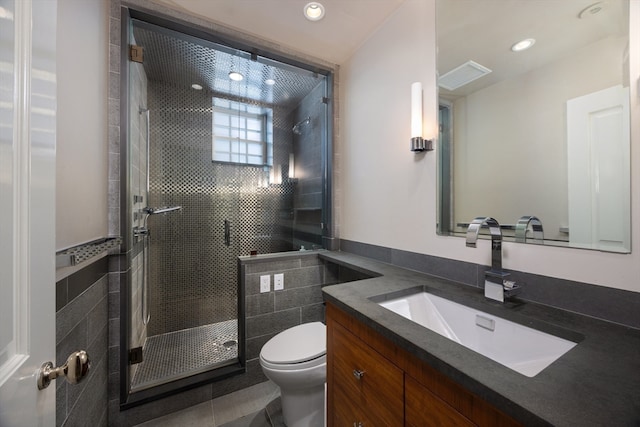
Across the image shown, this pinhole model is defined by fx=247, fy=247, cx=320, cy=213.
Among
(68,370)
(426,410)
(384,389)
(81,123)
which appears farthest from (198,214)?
(426,410)

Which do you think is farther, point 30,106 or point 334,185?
point 334,185

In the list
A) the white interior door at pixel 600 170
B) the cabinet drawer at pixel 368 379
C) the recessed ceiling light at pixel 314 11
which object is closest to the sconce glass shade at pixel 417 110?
the white interior door at pixel 600 170

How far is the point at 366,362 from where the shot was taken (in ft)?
2.89

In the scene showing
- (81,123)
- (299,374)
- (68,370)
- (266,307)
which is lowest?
(299,374)

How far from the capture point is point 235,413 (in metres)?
1.57

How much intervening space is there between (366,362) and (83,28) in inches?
75.8

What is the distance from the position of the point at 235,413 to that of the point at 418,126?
208 centimetres

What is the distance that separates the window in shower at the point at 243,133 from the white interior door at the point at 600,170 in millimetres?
2200

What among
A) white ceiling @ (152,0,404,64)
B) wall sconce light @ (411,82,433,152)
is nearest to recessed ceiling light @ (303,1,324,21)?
white ceiling @ (152,0,404,64)

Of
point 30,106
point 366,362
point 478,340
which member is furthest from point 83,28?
point 478,340

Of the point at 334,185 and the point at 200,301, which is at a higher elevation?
the point at 334,185

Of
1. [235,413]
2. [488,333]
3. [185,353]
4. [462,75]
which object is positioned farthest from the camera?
[185,353]

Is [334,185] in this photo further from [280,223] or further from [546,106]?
[546,106]

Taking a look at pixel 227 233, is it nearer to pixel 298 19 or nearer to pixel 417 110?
pixel 298 19
